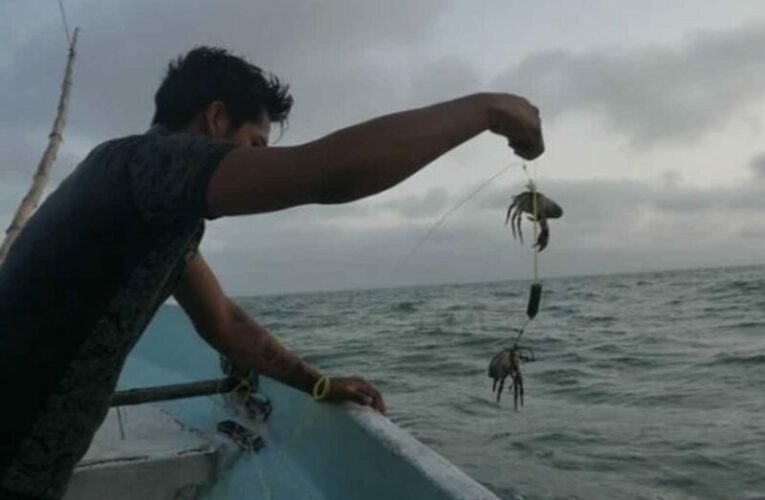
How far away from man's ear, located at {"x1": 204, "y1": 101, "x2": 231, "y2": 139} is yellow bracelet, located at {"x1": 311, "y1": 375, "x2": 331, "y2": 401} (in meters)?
1.43

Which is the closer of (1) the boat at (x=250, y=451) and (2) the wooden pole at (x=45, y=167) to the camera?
(1) the boat at (x=250, y=451)

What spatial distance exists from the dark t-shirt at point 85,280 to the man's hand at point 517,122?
0.58 m

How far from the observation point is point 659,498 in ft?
18.0

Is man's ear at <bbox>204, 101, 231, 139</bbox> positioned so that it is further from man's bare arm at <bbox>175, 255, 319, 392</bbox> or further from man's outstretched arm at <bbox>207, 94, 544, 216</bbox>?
man's bare arm at <bbox>175, 255, 319, 392</bbox>

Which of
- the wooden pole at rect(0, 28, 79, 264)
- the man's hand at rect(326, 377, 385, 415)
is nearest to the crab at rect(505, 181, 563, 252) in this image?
the man's hand at rect(326, 377, 385, 415)

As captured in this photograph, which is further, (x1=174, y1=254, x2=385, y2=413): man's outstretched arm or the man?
(x1=174, y1=254, x2=385, y2=413): man's outstretched arm

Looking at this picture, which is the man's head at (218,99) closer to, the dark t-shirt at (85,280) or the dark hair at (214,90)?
the dark hair at (214,90)

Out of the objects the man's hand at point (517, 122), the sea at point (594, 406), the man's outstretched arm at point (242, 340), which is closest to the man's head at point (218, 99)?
the man's hand at point (517, 122)

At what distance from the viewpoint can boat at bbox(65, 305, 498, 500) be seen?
8.60 ft

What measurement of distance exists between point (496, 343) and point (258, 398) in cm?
1083

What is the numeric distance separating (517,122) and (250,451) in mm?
2602

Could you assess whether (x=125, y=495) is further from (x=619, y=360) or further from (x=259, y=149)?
(x=619, y=360)

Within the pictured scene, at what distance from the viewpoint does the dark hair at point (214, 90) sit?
78.1 inches

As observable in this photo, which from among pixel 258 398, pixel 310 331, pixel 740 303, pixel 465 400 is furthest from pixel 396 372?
Result: pixel 740 303
